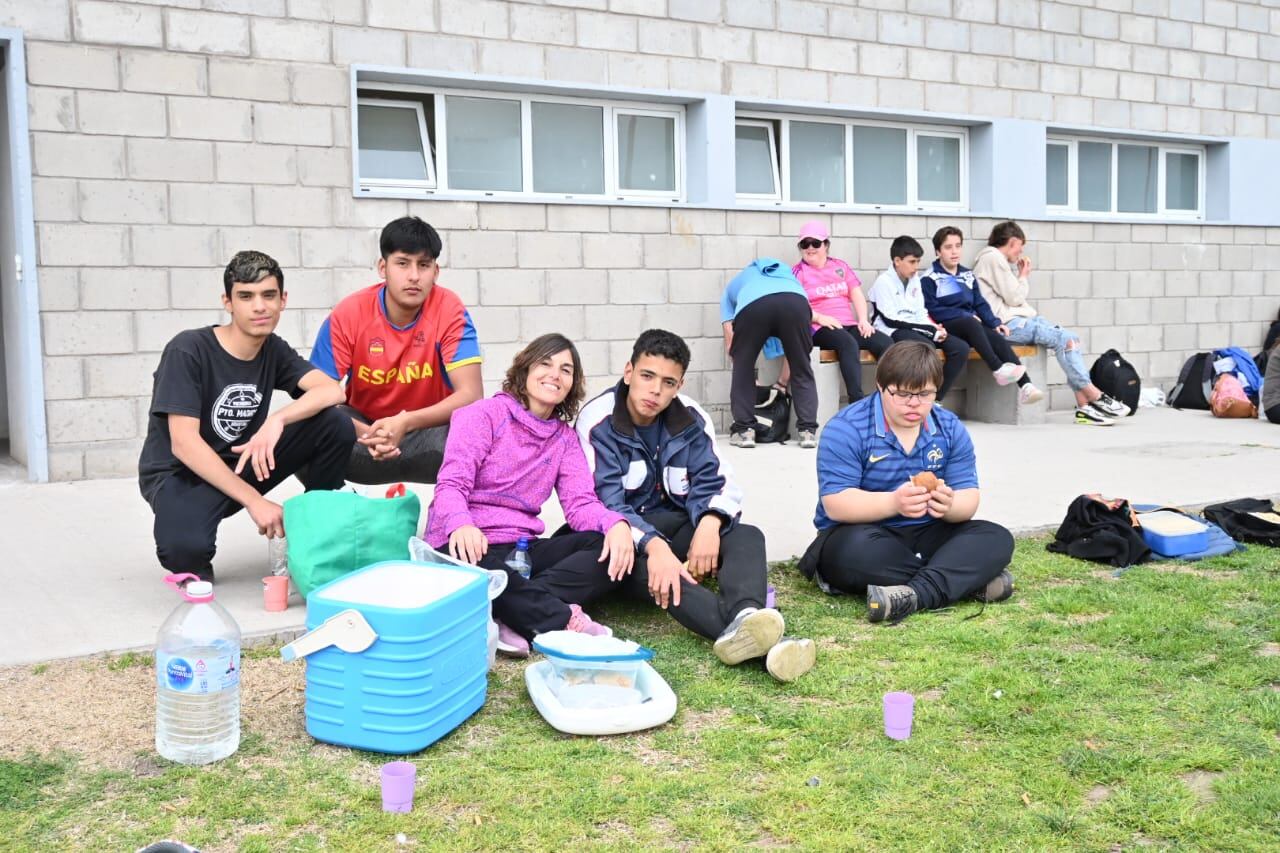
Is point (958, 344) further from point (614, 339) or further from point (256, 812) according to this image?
point (256, 812)

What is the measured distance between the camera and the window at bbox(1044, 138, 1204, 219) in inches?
439

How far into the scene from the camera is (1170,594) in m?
4.43

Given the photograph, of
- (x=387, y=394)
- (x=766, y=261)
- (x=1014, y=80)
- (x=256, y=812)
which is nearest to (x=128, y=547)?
(x=387, y=394)

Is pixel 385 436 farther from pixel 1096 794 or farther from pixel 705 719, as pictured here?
pixel 1096 794

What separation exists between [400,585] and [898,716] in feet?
4.37

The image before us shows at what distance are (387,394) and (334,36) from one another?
140 inches

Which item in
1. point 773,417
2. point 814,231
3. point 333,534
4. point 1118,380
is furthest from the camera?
point 1118,380

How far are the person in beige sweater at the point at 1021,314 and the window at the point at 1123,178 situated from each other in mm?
1048

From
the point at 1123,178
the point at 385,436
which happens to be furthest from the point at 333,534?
the point at 1123,178

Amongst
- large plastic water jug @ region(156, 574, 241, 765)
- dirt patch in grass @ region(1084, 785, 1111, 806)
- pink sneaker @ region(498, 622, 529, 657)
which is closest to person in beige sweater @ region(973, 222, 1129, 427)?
pink sneaker @ region(498, 622, 529, 657)

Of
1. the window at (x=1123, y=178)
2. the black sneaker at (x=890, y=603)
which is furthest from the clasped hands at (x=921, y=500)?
the window at (x=1123, y=178)

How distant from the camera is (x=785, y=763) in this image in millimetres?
2928

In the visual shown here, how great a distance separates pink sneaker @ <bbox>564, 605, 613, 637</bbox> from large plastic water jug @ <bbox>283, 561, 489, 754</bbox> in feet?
2.24

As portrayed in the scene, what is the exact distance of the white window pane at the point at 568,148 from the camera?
8.80 m
